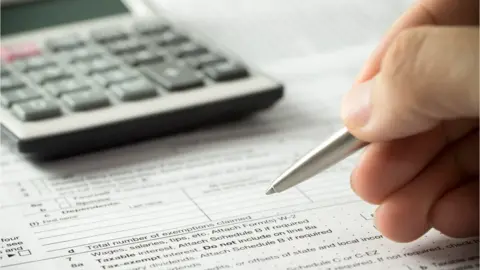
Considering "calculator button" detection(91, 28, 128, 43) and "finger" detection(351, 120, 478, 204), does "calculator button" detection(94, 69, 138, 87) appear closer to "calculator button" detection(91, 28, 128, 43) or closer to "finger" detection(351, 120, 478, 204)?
"calculator button" detection(91, 28, 128, 43)

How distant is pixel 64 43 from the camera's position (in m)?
0.53

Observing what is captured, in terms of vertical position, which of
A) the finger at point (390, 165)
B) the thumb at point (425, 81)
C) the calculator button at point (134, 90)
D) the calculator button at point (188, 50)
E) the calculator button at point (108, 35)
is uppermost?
the thumb at point (425, 81)

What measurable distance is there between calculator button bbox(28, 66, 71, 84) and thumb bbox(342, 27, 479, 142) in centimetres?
24

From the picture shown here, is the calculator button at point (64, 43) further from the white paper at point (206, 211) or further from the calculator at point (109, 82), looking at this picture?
the white paper at point (206, 211)

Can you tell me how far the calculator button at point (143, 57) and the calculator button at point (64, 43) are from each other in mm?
39

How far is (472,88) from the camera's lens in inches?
10.0

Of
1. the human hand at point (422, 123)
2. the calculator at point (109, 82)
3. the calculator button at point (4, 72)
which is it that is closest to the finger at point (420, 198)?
the human hand at point (422, 123)

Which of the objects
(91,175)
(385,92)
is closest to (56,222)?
(91,175)

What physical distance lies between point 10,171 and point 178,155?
85mm

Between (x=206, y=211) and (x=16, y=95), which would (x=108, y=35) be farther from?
(x=206, y=211)

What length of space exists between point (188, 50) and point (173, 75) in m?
0.04

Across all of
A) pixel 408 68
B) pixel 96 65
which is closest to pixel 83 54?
pixel 96 65

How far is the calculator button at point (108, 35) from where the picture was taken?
1.76ft

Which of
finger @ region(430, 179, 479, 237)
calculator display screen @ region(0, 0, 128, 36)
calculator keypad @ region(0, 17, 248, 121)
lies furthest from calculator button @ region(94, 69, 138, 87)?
finger @ region(430, 179, 479, 237)
